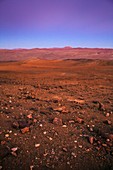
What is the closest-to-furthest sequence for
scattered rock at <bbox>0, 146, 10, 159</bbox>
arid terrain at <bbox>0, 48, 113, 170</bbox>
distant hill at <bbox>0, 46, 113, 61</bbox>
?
arid terrain at <bbox>0, 48, 113, 170</bbox>, scattered rock at <bbox>0, 146, 10, 159</bbox>, distant hill at <bbox>0, 46, 113, 61</bbox>

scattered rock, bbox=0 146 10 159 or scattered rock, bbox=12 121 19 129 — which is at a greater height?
scattered rock, bbox=12 121 19 129

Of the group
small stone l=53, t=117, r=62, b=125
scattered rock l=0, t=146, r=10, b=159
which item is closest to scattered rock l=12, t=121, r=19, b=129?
scattered rock l=0, t=146, r=10, b=159

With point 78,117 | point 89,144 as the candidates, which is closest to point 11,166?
point 89,144

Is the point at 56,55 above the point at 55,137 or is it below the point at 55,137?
above

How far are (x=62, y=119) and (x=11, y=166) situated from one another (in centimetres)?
211

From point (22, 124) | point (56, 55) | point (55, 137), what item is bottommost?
point (55, 137)

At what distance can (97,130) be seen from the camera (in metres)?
4.01

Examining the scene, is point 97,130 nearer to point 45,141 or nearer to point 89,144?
point 89,144

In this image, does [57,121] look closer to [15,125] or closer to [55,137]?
[55,137]

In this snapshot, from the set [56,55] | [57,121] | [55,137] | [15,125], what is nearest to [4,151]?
[15,125]

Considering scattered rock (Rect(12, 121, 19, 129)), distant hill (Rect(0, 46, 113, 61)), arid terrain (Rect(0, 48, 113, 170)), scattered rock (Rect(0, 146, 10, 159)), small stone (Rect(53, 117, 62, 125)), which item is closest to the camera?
arid terrain (Rect(0, 48, 113, 170))

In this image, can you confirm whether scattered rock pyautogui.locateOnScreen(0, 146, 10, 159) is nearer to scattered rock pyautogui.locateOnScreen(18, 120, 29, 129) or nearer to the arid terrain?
the arid terrain

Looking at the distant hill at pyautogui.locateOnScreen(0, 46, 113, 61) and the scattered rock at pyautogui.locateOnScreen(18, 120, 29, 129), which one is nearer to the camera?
the scattered rock at pyautogui.locateOnScreen(18, 120, 29, 129)

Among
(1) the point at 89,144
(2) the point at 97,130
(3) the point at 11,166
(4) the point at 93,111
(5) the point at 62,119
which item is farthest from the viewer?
(4) the point at 93,111
